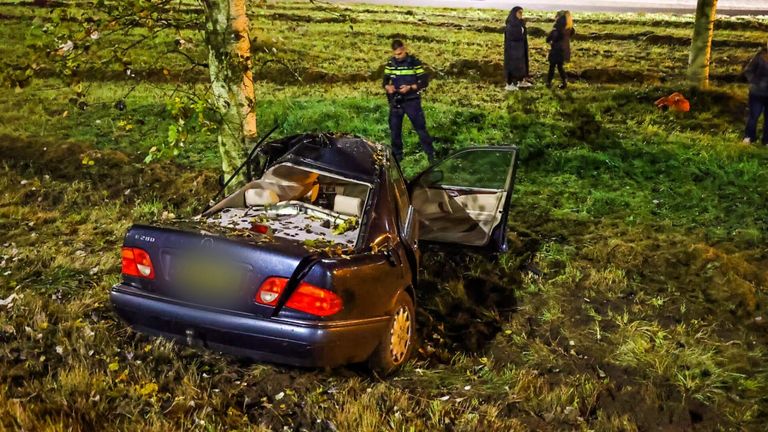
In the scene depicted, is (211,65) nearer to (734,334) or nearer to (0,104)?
(734,334)

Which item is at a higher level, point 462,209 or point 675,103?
point 462,209

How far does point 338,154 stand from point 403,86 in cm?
450

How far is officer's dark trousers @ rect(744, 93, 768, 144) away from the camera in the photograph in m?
9.81

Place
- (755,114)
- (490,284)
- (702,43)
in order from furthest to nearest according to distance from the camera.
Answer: (702,43) < (755,114) < (490,284)

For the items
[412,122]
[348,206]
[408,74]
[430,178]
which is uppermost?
[408,74]

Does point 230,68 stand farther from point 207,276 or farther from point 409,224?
point 207,276

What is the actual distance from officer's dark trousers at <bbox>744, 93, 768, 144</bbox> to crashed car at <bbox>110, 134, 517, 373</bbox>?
7476 millimetres

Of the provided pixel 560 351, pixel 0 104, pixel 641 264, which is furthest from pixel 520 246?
pixel 0 104

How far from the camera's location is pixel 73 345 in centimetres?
411

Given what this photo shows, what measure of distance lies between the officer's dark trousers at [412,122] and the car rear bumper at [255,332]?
18.6 ft

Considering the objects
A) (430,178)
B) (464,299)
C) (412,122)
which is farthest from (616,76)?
(464,299)

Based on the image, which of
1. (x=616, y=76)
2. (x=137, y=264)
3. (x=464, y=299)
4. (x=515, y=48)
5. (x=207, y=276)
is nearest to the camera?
(x=207, y=276)

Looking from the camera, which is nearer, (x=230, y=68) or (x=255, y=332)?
(x=255, y=332)

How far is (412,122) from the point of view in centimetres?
919
